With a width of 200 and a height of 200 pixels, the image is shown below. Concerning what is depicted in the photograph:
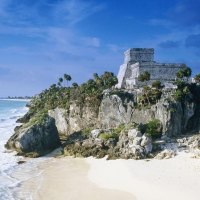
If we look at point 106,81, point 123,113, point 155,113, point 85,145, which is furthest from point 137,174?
point 106,81

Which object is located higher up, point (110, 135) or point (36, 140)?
point (110, 135)

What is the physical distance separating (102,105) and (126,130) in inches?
461

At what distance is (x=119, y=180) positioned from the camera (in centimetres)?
2794

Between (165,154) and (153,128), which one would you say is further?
(153,128)

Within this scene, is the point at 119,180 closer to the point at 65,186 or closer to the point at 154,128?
the point at 65,186

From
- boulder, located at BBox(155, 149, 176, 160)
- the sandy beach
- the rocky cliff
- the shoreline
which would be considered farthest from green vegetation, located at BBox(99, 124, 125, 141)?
boulder, located at BBox(155, 149, 176, 160)

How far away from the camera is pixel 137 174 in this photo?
29.0 metres

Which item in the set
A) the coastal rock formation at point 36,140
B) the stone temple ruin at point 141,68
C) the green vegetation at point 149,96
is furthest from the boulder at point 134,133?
the stone temple ruin at point 141,68

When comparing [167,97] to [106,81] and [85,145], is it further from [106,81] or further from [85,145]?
[106,81]

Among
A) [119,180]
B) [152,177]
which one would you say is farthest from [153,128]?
[119,180]

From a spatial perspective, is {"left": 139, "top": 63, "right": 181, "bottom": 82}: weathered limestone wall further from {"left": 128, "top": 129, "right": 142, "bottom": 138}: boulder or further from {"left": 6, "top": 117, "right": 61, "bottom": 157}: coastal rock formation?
{"left": 128, "top": 129, "right": 142, "bottom": 138}: boulder

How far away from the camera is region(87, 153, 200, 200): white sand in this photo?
23.9 meters

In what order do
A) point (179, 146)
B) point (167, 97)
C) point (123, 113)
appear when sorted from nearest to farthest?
point (179, 146), point (167, 97), point (123, 113)

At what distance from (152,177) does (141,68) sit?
1365 inches
